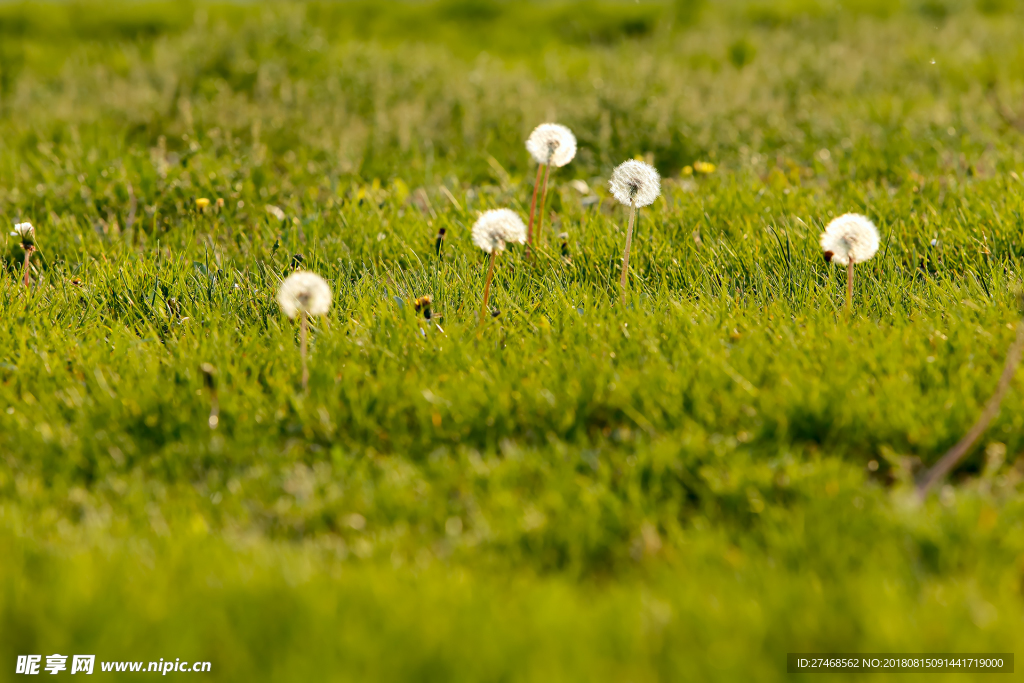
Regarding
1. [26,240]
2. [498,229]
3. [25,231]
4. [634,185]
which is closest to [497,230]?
[498,229]

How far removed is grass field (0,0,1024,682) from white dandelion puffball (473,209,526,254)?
1.03 ft

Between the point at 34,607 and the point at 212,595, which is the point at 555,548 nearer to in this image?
the point at 212,595

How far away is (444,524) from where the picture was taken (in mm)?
2648

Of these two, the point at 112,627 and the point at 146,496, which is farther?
the point at 146,496

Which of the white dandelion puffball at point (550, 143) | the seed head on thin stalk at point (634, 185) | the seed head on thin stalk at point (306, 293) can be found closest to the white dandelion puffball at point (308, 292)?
the seed head on thin stalk at point (306, 293)

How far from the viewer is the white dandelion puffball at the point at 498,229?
3.58 metres

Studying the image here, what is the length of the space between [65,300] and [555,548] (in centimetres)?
275

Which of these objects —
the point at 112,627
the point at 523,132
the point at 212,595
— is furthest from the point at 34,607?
the point at 523,132

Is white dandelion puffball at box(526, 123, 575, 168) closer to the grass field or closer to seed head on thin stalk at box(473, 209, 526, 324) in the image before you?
the grass field

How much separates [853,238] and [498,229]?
4.78 feet

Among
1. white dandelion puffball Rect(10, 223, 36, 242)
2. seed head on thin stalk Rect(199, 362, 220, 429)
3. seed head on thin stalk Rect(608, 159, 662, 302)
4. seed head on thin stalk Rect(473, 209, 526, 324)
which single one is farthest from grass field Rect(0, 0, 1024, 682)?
seed head on thin stalk Rect(608, 159, 662, 302)

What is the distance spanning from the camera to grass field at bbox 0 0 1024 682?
2.14 meters

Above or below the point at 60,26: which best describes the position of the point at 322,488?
below

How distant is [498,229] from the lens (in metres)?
3.58
